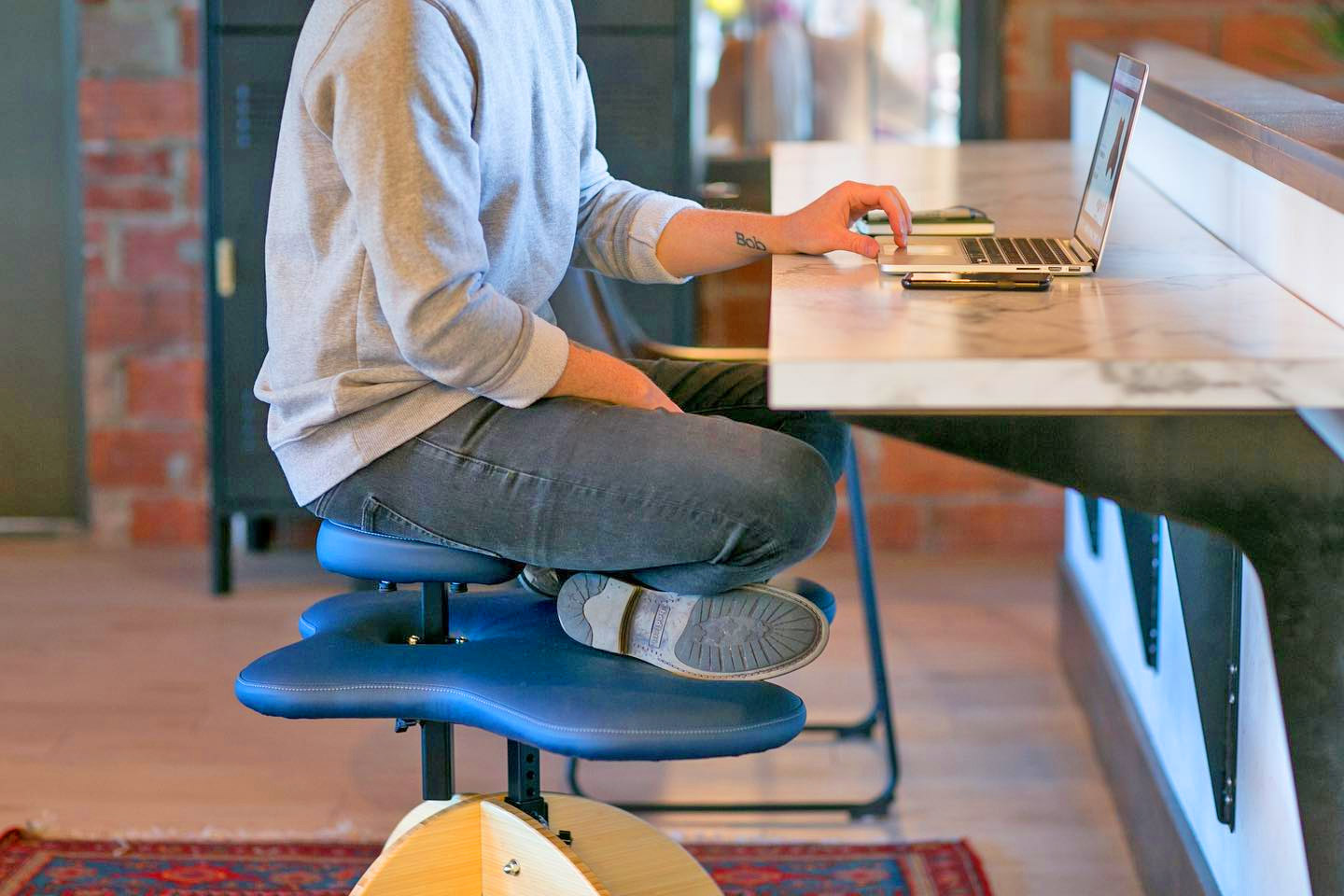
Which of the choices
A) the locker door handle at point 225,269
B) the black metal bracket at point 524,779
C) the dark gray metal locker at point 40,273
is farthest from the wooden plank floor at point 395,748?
the black metal bracket at point 524,779

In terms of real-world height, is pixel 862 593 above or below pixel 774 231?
below

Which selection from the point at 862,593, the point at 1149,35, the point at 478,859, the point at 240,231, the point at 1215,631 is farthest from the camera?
the point at 1149,35

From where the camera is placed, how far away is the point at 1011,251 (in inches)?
61.6

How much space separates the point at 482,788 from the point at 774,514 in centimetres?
114

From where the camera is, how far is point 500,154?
1.46m

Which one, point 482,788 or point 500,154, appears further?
point 482,788

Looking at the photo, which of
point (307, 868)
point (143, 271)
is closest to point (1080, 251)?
point (307, 868)

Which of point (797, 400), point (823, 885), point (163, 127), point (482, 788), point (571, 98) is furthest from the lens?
point (163, 127)

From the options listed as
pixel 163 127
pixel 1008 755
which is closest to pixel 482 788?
pixel 1008 755

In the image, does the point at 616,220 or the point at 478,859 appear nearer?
the point at 478,859

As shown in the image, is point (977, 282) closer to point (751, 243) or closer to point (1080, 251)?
point (1080, 251)

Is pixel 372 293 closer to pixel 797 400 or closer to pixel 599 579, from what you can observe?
pixel 599 579

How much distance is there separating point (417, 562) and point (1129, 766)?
1.12 meters

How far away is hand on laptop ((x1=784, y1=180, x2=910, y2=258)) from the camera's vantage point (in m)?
1.59
